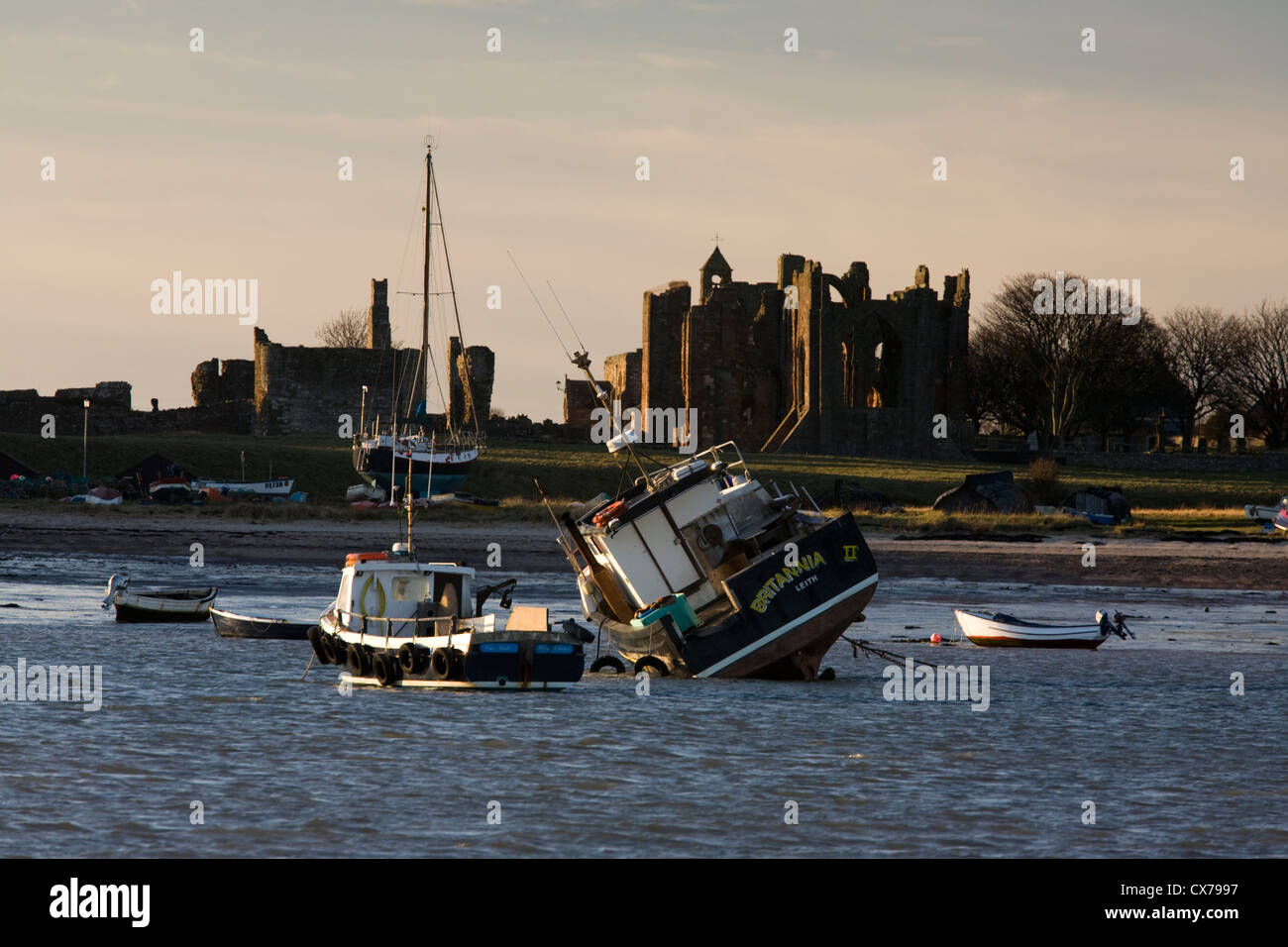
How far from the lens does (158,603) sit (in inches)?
1383

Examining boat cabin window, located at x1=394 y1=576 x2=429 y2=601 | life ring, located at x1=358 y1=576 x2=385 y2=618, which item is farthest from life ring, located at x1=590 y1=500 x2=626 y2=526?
life ring, located at x1=358 y1=576 x2=385 y2=618

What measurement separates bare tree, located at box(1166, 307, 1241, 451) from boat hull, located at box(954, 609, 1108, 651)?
91.0 metres

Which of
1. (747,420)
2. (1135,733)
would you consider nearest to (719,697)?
(1135,733)

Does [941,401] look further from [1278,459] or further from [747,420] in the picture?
[1278,459]

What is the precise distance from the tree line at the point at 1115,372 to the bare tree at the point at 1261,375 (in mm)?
71

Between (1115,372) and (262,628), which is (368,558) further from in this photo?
(1115,372)

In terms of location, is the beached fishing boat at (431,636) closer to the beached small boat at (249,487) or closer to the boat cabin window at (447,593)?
the boat cabin window at (447,593)

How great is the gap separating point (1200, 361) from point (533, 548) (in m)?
79.1

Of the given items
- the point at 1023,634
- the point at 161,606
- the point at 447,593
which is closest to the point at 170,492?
the point at 161,606

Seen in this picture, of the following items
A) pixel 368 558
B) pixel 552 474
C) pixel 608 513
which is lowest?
pixel 368 558

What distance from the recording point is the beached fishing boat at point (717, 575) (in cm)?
2666

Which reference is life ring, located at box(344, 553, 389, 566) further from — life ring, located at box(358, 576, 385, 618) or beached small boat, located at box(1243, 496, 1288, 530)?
beached small boat, located at box(1243, 496, 1288, 530)

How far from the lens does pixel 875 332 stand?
10544 cm

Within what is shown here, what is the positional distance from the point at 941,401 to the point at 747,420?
41.4 feet
